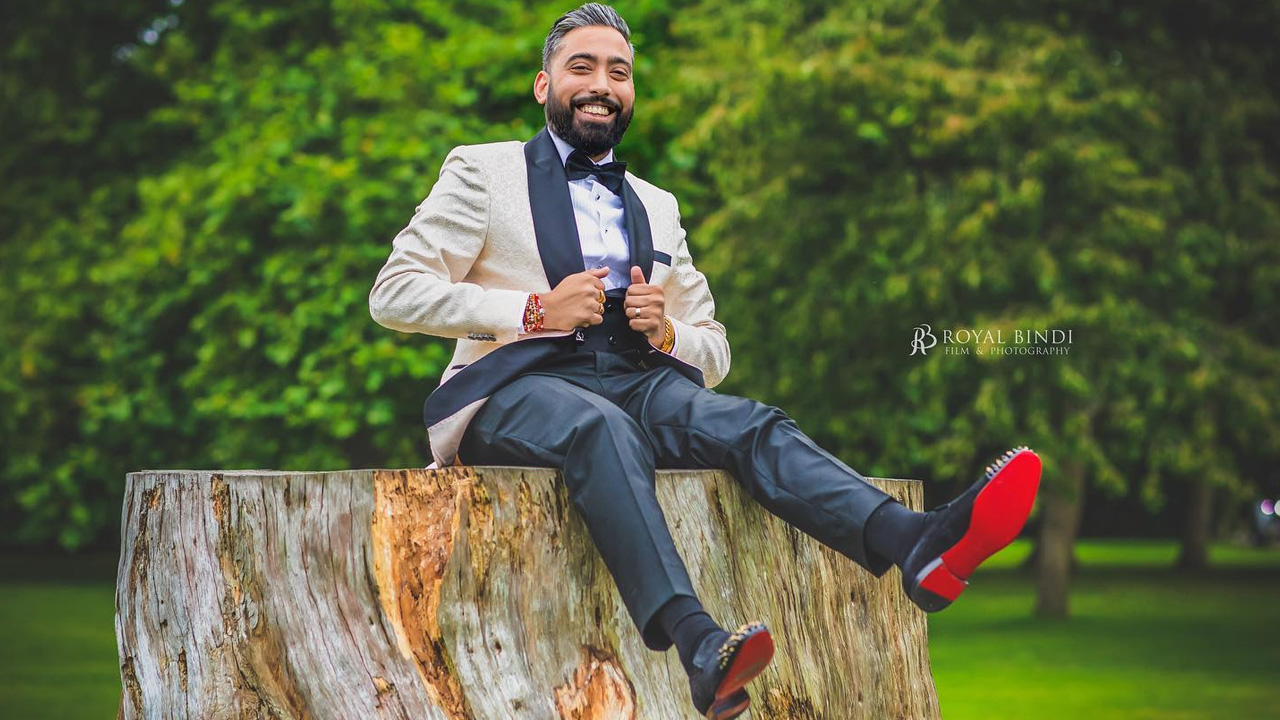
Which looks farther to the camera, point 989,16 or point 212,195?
point 989,16

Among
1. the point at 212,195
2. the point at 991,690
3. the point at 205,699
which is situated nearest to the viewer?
the point at 205,699

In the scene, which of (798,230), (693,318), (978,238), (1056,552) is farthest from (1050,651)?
(693,318)

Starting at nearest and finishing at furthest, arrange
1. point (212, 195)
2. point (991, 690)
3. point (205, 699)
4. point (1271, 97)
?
1. point (205, 699)
2. point (991, 690)
3. point (212, 195)
4. point (1271, 97)

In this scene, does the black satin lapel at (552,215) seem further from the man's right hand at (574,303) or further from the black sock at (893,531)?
the black sock at (893,531)

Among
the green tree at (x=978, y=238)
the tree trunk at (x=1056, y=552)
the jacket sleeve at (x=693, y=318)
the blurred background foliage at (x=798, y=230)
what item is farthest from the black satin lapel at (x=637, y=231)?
the tree trunk at (x=1056, y=552)

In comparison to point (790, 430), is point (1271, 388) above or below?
above

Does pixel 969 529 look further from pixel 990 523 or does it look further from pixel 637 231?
pixel 637 231

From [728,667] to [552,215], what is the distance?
1453 mm

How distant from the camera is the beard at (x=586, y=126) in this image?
410 centimetres

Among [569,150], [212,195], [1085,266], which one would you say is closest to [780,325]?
[1085,266]

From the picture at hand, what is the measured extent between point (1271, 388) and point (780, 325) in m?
4.78

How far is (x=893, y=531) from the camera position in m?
3.49

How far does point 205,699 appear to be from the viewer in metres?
3.59

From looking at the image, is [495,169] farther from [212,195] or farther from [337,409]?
[212,195]
